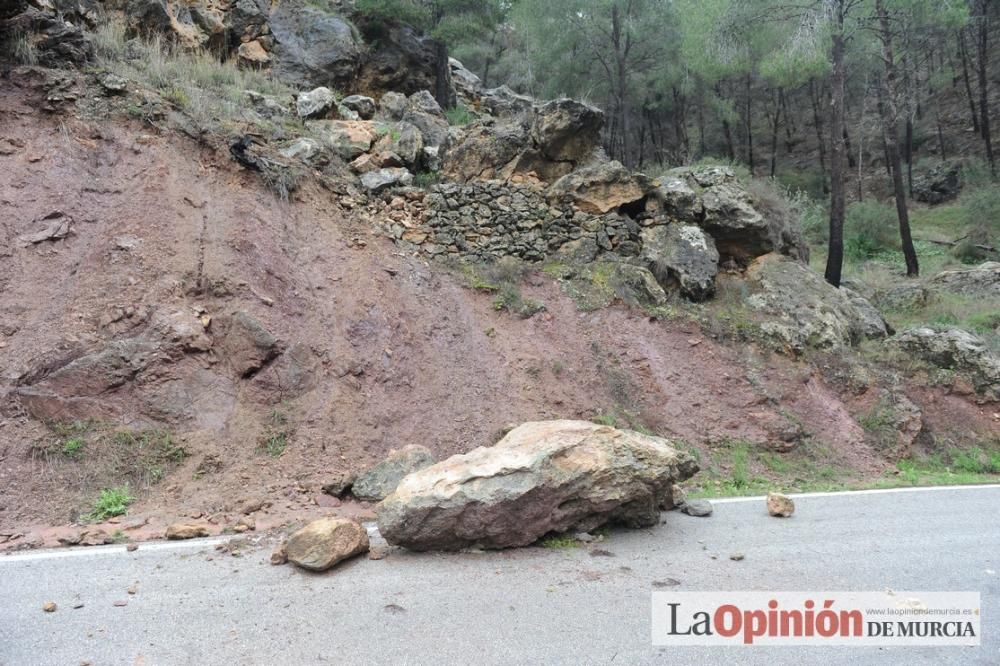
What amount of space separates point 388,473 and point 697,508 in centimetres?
354

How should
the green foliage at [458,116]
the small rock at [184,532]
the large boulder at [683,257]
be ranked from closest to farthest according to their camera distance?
1. the small rock at [184,532]
2. the large boulder at [683,257]
3. the green foliage at [458,116]

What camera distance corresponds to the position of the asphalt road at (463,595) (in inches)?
138

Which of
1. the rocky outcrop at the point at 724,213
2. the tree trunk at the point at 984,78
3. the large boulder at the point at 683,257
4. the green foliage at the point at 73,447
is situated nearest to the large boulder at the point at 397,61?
the rocky outcrop at the point at 724,213

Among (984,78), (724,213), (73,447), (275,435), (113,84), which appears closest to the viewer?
(73,447)

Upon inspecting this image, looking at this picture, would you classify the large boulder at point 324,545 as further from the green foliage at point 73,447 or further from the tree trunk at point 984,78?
the tree trunk at point 984,78

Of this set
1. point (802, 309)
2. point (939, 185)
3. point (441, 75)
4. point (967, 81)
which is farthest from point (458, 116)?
point (967, 81)

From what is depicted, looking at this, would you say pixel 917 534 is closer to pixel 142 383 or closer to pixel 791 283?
pixel 791 283

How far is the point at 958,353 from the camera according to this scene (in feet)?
36.1

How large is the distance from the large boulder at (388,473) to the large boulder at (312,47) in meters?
12.0

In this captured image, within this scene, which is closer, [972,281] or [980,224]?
[972,281]

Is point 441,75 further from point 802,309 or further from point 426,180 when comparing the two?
point 802,309

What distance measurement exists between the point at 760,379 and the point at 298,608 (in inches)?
349

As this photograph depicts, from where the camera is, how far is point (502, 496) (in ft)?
16.4

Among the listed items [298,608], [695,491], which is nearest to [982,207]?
[695,491]
